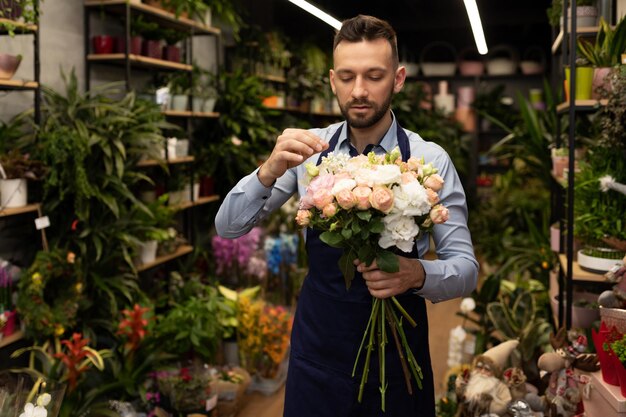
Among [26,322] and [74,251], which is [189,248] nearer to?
[74,251]

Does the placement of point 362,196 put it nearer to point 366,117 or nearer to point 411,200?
point 411,200

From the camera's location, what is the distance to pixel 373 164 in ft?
4.94

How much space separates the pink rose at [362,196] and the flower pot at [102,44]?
10.8ft

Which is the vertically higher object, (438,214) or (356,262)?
(438,214)

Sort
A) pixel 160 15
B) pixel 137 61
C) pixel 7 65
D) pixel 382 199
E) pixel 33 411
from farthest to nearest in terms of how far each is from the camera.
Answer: pixel 160 15 < pixel 137 61 < pixel 7 65 < pixel 33 411 < pixel 382 199

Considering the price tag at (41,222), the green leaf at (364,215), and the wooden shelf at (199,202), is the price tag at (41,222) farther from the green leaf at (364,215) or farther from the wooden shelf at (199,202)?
the green leaf at (364,215)

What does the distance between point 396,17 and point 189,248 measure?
5.85 metres

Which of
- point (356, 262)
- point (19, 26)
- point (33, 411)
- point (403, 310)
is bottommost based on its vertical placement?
point (33, 411)

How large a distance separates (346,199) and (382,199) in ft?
0.24

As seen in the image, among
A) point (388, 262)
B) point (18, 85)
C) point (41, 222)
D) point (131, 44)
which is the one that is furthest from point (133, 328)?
point (388, 262)

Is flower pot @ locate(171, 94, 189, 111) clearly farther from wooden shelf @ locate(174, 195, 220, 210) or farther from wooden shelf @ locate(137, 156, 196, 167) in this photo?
wooden shelf @ locate(174, 195, 220, 210)

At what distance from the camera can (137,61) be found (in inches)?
171

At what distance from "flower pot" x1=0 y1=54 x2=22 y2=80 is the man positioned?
71.5 inches

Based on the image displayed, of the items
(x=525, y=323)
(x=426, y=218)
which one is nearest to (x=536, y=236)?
(x=525, y=323)
